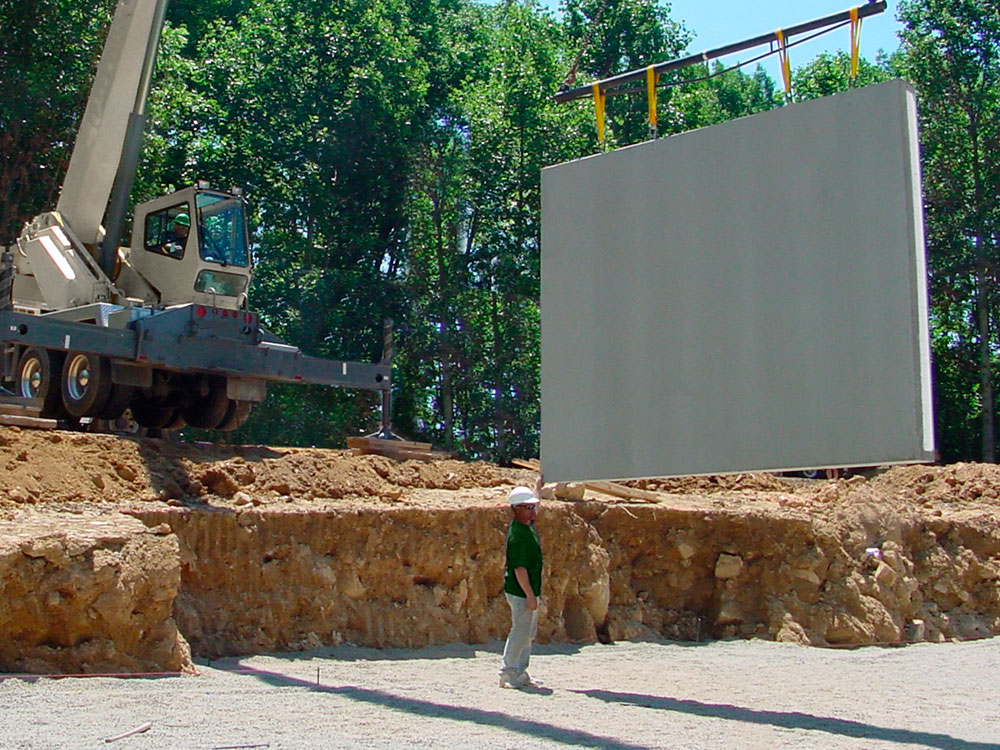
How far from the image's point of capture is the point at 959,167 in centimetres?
3031

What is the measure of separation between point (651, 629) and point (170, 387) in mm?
6875

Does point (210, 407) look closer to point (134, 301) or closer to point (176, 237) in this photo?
point (134, 301)

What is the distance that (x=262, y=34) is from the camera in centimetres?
3162

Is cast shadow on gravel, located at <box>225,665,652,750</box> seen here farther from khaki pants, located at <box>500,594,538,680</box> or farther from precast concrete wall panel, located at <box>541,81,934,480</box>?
precast concrete wall panel, located at <box>541,81,934,480</box>

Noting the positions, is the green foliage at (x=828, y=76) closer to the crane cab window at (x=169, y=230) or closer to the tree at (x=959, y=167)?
the tree at (x=959, y=167)

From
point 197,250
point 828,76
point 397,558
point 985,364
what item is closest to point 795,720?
point 397,558

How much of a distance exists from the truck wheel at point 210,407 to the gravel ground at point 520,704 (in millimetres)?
5167

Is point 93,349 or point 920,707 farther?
point 93,349

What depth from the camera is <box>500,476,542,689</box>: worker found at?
30.3 feet

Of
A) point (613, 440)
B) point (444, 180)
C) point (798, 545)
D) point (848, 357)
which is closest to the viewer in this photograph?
Answer: point (848, 357)

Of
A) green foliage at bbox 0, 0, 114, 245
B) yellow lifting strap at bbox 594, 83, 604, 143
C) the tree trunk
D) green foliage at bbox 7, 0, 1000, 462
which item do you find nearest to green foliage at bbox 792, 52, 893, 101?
green foliage at bbox 7, 0, 1000, 462

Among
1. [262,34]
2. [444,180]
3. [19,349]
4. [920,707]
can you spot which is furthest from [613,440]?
[262,34]

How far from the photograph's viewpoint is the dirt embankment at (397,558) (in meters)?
9.09

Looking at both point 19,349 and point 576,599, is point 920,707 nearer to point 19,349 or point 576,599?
point 576,599
